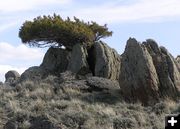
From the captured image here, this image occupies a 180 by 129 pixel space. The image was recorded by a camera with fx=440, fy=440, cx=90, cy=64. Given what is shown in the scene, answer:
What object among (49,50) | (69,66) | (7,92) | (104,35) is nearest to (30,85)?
(7,92)

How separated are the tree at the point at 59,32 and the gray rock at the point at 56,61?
989mm

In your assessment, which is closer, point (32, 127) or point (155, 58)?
point (32, 127)

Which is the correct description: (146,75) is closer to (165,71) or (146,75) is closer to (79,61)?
(165,71)

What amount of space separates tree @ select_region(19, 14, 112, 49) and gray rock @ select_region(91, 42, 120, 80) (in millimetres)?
2343

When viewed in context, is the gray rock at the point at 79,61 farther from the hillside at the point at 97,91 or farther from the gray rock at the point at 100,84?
the gray rock at the point at 100,84

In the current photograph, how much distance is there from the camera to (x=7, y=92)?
2616 cm

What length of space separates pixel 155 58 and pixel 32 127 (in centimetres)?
1221

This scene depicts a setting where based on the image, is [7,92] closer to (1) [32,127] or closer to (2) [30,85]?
(2) [30,85]

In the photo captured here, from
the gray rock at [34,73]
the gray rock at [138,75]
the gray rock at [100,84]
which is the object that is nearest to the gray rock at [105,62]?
the gray rock at [100,84]

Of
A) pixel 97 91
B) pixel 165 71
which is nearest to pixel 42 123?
pixel 97 91

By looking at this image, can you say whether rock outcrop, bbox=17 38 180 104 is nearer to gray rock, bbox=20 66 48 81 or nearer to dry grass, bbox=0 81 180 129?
gray rock, bbox=20 66 48 81

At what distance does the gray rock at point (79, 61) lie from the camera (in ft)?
101

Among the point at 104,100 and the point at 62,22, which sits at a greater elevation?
the point at 62,22

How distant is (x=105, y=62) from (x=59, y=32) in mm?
5939
